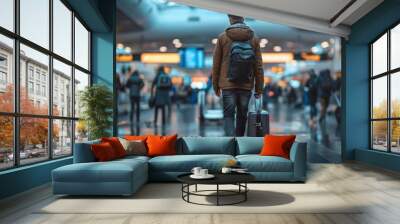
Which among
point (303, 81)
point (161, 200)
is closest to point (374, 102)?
point (161, 200)

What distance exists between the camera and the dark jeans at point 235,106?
816 cm

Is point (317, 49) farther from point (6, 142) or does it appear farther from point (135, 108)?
point (6, 142)

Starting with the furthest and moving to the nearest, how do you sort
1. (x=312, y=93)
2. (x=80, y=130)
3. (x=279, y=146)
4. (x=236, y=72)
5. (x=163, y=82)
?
(x=312, y=93), (x=163, y=82), (x=236, y=72), (x=80, y=130), (x=279, y=146)

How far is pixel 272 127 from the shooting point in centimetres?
1594

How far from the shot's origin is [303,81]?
708 inches

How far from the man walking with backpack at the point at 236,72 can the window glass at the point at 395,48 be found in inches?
103

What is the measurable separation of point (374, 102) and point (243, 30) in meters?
3.48

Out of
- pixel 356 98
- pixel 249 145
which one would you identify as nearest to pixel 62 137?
pixel 249 145

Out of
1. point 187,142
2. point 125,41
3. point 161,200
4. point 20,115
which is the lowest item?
point 161,200

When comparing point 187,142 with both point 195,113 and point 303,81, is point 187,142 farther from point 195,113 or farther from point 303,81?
point 303,81

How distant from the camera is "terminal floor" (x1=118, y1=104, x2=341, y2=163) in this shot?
12.7 m

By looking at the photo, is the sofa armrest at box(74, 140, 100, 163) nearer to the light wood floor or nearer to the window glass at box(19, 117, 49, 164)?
the light wood floor

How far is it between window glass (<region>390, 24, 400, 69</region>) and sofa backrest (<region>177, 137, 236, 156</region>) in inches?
150

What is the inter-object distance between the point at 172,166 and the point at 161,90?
9247mm
